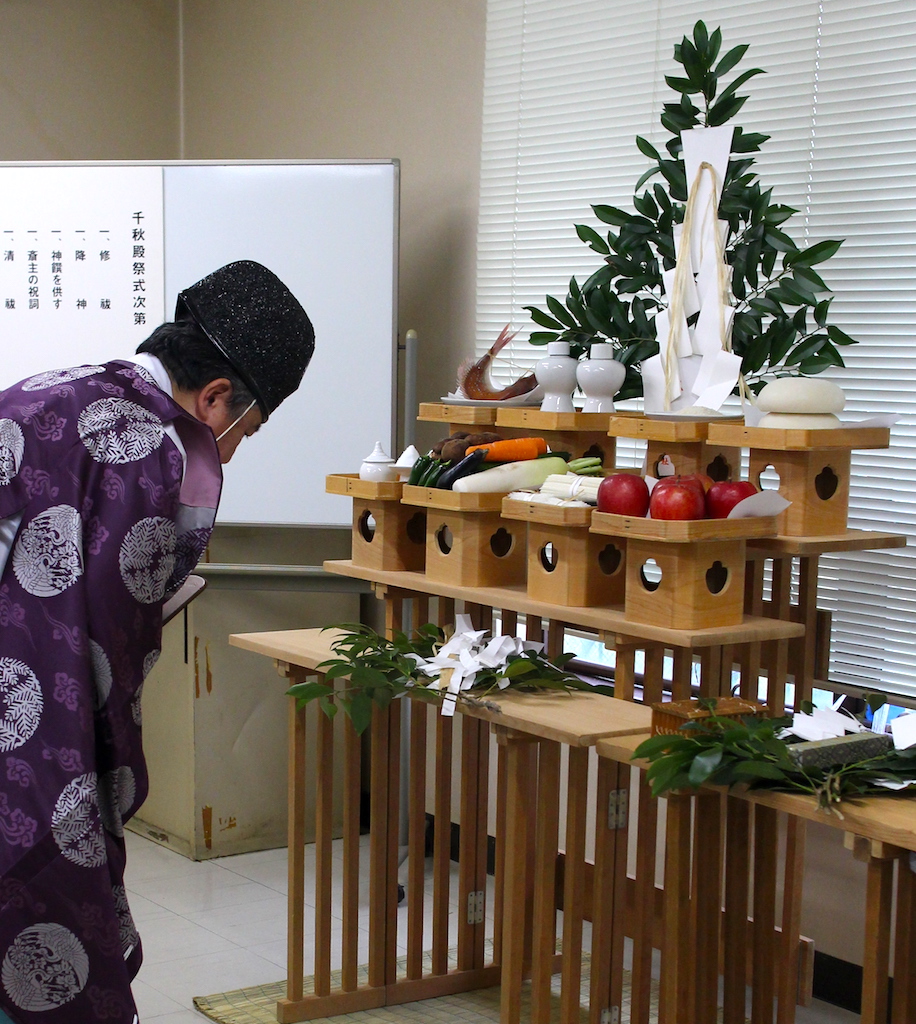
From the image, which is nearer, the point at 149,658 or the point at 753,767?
the point at 149,658

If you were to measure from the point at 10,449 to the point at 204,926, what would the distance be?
2268 mm

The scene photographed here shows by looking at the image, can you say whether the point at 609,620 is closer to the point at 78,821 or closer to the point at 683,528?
the point at 683,528

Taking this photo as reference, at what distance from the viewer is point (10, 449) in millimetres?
1232

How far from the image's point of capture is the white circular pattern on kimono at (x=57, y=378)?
1288 mm

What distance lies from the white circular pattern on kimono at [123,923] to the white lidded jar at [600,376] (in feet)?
4.74

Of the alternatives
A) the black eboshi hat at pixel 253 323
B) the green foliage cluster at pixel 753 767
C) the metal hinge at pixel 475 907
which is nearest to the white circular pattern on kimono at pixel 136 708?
the black eboshi hat at pixel 253 323

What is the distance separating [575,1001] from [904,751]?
2.50 feet

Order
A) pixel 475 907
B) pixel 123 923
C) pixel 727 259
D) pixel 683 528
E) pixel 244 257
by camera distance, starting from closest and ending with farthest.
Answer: pixel 123 923 → pixel 683 528 → pixel 727 259 → pixel 475 907 → pixel 244 257

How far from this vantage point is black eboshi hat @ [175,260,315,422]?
1.43m

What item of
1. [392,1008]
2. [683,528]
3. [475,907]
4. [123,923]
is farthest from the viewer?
[475,907]

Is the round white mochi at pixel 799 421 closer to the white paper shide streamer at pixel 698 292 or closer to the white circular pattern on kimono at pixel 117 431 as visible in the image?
the white paper shide streamer at pixel 698 292

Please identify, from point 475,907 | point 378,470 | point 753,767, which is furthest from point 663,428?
point 475,907

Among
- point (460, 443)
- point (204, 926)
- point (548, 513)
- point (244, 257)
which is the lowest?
point (204, 926)

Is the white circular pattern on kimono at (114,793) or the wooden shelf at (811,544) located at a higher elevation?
the wooden shelf at (811,544)
